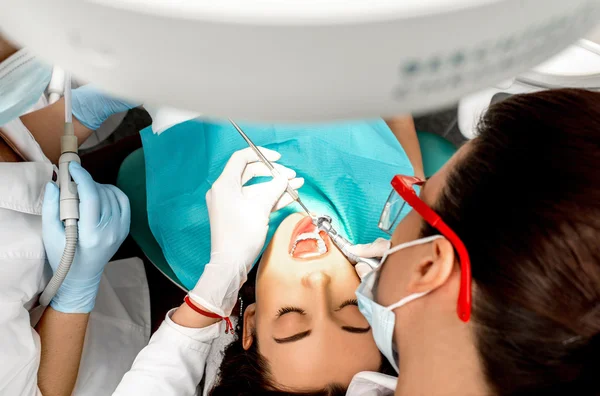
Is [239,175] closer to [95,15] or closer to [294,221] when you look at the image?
[294,221]

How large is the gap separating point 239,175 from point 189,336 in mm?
366

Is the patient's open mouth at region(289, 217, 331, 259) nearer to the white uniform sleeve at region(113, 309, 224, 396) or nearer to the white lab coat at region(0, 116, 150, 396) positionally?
the white uniform sleeve at region(113, 309, 224, 396)

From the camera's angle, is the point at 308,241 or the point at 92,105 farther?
the point at 92,105

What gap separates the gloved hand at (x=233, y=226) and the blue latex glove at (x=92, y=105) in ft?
1.10

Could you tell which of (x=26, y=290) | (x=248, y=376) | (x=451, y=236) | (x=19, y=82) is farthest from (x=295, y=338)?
(x=19, y=82)

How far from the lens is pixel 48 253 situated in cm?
93

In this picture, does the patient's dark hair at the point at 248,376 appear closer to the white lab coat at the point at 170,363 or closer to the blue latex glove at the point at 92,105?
the white lab coat at the point at 170,363

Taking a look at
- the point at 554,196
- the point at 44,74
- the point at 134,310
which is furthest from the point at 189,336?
the point at 554,196

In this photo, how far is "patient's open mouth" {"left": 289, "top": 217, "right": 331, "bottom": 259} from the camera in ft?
3.18

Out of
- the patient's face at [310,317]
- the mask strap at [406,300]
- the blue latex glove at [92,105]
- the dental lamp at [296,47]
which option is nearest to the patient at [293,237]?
the patient's face at [310,317]

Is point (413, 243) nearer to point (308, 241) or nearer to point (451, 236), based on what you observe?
point (451, 236)

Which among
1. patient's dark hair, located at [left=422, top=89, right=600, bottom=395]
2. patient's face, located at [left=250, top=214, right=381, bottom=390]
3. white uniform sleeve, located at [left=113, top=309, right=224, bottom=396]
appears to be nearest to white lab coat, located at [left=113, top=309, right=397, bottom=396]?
white uniform sleeve, located at [left=113, top=309, right=224, bottom=396]

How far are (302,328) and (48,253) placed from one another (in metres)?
0.53

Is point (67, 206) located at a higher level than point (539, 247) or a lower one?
lower
